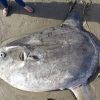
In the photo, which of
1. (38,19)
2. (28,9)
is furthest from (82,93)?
(28,9)

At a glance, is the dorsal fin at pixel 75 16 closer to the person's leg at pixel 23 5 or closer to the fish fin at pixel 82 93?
the person's leg at pixel 23 5

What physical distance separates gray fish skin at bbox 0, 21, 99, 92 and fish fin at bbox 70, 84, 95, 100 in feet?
0.31

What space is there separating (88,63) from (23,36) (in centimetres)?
164

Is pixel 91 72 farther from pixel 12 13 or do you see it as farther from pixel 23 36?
pixel 12 13

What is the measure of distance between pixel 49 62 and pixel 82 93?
37.7 inches

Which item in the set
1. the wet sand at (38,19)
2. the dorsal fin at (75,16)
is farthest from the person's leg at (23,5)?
the dorsal fin at (75,16)

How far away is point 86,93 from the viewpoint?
6.80 metres

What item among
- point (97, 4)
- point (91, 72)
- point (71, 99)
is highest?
point (97, 4)

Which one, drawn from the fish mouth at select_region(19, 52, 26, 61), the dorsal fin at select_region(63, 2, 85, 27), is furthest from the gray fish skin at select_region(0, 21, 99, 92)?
the dorsal fin at select_region(63, 2, 85, 27)

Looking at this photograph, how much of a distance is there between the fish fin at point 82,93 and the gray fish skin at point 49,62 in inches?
3.7

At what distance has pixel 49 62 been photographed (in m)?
6.75

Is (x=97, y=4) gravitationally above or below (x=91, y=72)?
above

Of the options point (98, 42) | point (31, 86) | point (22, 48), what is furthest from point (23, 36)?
point (98, 42)

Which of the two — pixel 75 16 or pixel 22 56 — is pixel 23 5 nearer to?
pixel 75 16
